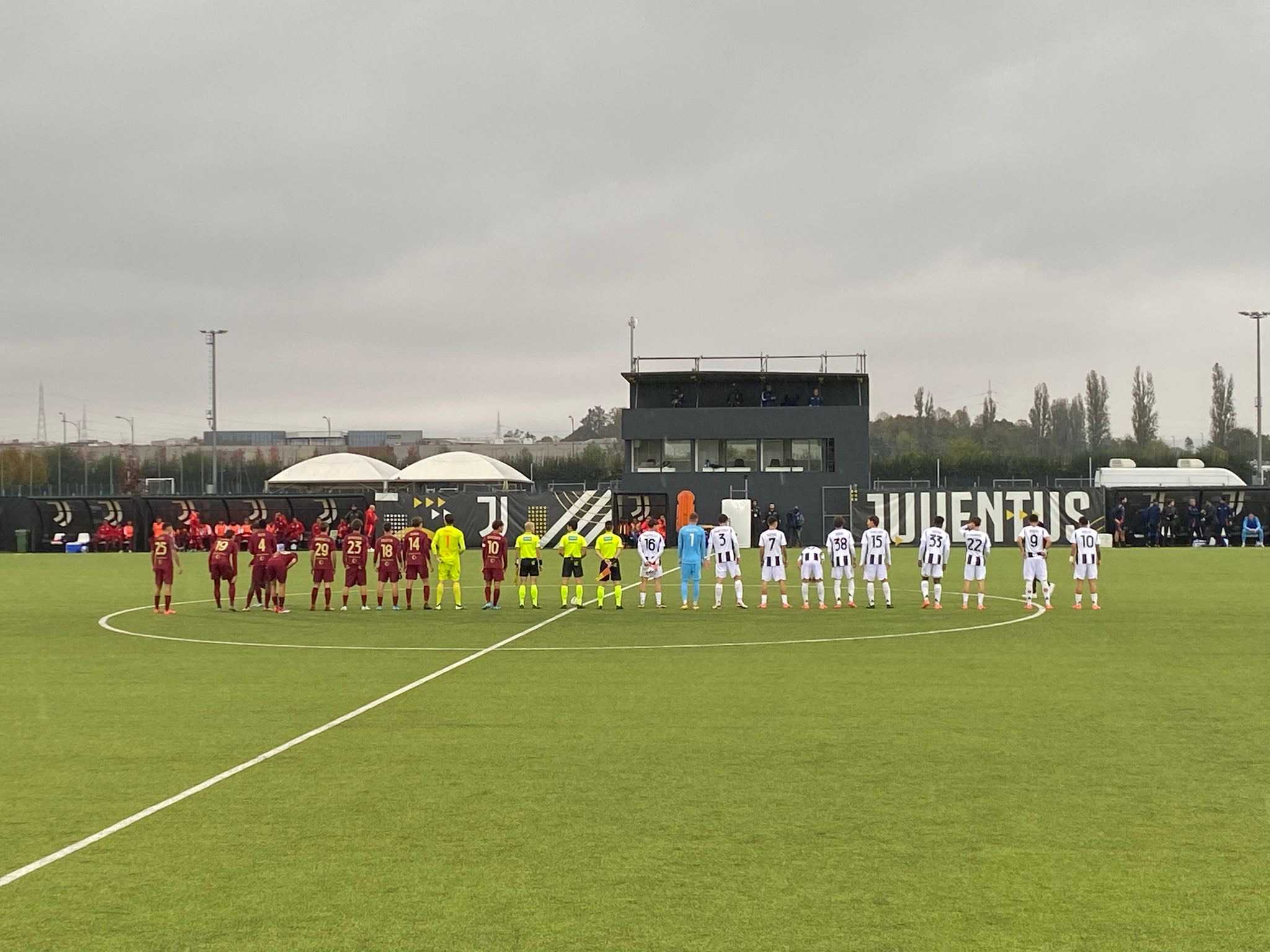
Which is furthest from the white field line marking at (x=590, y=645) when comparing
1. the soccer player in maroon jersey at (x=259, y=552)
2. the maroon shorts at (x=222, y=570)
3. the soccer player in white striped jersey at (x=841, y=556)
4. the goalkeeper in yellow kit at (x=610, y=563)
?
the goalkeeper in yellow kit at (x=610, y=563)

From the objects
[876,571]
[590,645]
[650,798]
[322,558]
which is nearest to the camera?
[650,798]

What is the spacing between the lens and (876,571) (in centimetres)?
2686

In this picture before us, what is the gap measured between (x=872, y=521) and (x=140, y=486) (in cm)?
9661

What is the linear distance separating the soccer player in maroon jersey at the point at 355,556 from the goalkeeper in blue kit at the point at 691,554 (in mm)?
6787

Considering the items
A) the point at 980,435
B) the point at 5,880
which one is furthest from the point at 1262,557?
the point at 980,435

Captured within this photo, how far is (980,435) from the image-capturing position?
427 ft

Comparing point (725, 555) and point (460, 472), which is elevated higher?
point (460, 472)

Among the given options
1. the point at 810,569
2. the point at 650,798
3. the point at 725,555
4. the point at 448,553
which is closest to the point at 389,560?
the point at 448,553

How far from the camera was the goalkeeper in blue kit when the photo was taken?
27.4 m

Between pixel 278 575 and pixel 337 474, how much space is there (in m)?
71.6

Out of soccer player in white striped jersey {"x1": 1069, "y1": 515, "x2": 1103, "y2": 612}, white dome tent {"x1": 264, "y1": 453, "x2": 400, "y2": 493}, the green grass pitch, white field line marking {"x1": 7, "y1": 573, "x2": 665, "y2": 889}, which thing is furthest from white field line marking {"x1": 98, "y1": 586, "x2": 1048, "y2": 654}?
white dome tent {"x1": 264, "y1": 453, "x2": 400, "y2": 493}

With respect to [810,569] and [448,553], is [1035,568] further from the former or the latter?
[448,553]

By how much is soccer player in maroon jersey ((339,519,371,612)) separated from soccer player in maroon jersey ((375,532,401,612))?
32cm

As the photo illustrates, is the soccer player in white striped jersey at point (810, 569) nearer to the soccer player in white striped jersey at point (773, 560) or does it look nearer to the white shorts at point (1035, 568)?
the soccer player in white striped jersey at point (773, 560)
